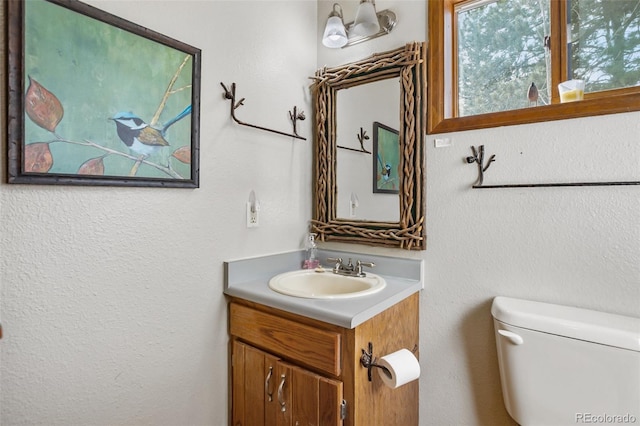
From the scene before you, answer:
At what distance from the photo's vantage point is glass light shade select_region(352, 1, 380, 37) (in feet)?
4.62

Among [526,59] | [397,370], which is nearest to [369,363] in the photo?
[397,370]

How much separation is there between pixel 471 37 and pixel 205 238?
144 cm

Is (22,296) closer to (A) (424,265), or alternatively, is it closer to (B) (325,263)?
(B) (325,263)

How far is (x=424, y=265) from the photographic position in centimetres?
140

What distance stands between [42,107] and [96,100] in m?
0.13

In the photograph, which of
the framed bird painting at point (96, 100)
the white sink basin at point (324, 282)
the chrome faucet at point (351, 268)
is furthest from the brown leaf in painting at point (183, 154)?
the chrome faucet at point (351, 268)

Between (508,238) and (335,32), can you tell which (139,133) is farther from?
(508,238)

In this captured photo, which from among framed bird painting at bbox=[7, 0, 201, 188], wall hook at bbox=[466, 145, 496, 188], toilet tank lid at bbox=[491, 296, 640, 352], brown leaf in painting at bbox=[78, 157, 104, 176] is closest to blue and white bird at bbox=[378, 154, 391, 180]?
wall hook at bbox=[466, 145, 496, 188]

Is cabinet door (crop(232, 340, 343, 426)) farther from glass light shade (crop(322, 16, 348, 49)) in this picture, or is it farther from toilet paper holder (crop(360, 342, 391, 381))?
glass light shade (crop(322, 16, 348, 49))

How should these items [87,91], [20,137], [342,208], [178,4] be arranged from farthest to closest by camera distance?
[342,208] → [178,4] → [87,91] → [20,137]

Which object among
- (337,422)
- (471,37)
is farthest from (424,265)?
(471,37)

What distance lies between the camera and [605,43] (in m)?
1.13

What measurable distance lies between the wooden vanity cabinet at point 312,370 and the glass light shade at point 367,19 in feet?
4.02

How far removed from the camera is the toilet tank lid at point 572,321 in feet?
2.97
